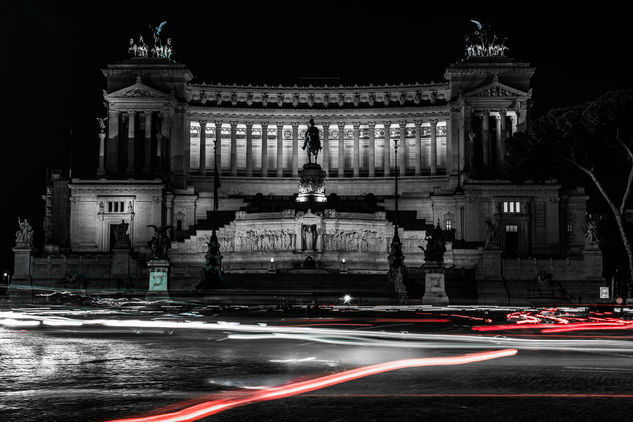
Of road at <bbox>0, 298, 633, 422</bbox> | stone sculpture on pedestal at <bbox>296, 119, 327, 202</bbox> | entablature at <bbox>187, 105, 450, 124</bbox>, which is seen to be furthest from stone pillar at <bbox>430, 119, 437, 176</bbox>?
road at <bbox>0, 298, 633, 422</bbox>

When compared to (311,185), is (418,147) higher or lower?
higher

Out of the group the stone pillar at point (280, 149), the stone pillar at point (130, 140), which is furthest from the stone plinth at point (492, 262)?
the stone pillar at point (130, 140)

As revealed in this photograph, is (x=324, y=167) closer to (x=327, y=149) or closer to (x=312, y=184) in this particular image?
(x=327, y=149)

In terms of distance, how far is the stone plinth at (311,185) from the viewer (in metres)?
79.1

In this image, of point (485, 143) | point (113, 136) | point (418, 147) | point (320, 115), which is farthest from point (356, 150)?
point (113, 136)

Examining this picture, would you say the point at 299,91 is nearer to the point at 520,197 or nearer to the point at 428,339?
the point at 520,197

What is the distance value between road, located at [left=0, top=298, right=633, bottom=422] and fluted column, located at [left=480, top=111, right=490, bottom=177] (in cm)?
6895

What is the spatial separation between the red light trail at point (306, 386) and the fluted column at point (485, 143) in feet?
252

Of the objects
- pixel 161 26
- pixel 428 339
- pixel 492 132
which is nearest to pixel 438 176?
pixel 492 132

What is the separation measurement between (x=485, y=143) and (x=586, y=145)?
46495 mm

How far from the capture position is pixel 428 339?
22.7m

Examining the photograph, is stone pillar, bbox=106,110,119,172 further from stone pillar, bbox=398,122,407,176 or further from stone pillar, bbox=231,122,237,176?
stone pillar, bbox=398,122,407,176

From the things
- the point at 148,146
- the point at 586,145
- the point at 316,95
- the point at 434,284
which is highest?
the point at 316,95

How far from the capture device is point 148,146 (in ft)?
316
